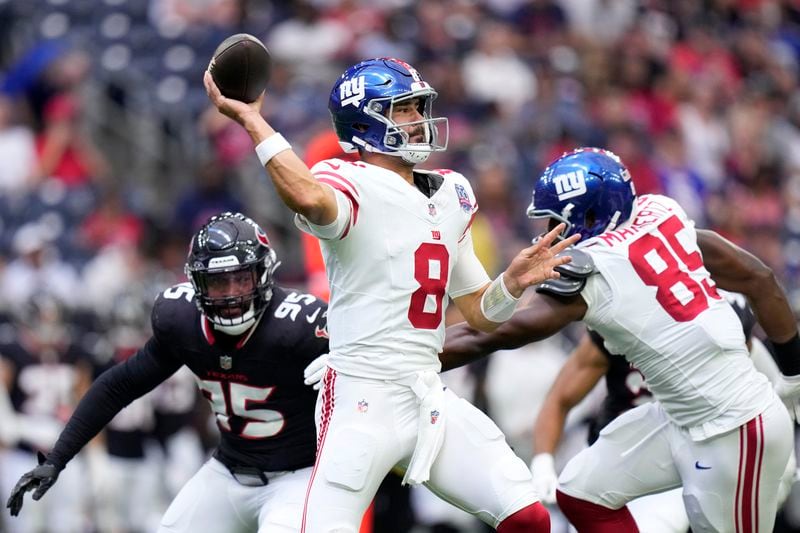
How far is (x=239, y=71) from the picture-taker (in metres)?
4.31

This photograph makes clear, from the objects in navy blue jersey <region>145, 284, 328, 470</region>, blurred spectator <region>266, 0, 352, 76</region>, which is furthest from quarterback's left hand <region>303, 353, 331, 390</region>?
blurred spectator <region>266, 0, 352, 76</region>

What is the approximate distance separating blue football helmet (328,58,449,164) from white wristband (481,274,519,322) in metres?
0.49

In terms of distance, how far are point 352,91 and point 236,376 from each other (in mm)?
1224

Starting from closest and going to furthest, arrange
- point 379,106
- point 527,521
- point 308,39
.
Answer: point 527,521 < point 379,106 < point 308,39

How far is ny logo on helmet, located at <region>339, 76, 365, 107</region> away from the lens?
15.3 feet

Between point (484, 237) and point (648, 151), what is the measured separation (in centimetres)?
223

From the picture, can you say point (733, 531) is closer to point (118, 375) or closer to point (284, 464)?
point (284, 464)

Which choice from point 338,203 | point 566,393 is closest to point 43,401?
point 566,393

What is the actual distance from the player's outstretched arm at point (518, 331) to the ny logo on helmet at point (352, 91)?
0.93 metres

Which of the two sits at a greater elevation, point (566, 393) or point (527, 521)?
point (527, 521)

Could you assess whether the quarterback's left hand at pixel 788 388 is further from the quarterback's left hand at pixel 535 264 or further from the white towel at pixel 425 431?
the white towel at pixel 425 431

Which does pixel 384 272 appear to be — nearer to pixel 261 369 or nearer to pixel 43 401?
pixel 261 369

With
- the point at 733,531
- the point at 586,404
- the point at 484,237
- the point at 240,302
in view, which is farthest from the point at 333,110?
the point at 484,237

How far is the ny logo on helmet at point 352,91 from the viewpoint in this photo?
468 centimetres
